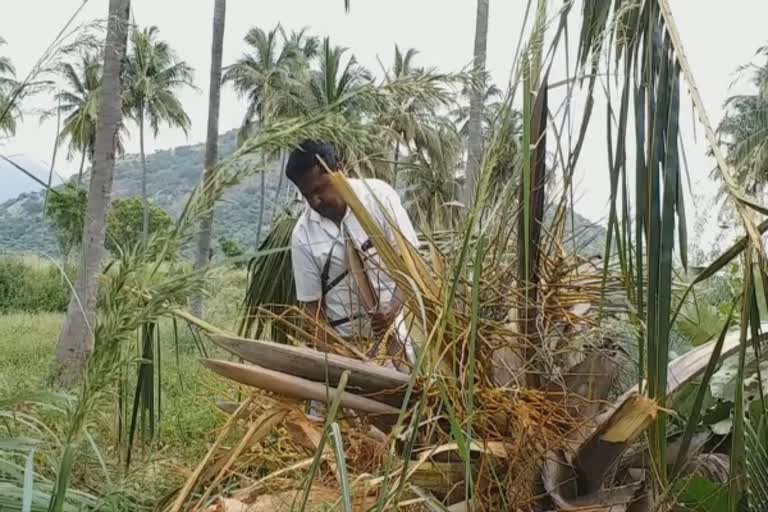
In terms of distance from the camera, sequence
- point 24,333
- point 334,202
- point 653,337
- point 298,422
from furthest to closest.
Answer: point 24,333
point 334,202
point 298,422
point 653,337

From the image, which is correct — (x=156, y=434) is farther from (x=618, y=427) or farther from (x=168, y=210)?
(x=618, y=427)

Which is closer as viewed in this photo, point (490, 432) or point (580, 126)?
point (580, 126)

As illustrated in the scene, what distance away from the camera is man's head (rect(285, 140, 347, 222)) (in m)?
1.90

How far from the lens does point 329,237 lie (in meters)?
2.02

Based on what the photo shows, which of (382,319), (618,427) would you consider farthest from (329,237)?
(618,427)

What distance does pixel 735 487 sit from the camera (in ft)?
2.96

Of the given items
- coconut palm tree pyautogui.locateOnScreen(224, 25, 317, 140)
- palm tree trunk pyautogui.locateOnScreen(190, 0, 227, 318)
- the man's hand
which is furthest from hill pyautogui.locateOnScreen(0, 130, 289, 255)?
coconut palm tree pyautogui.locateOnScreen(224, 25, 317, 140)

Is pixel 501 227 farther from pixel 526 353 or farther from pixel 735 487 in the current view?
pixel 735 487

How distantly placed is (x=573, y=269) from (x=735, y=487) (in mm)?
474

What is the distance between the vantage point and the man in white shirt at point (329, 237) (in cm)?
159

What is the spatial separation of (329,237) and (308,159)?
0.23 m

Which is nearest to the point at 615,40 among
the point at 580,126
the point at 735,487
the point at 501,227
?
the point at 580,126

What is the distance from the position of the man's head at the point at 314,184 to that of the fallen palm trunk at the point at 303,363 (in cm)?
81

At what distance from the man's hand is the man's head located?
0.46 meters
